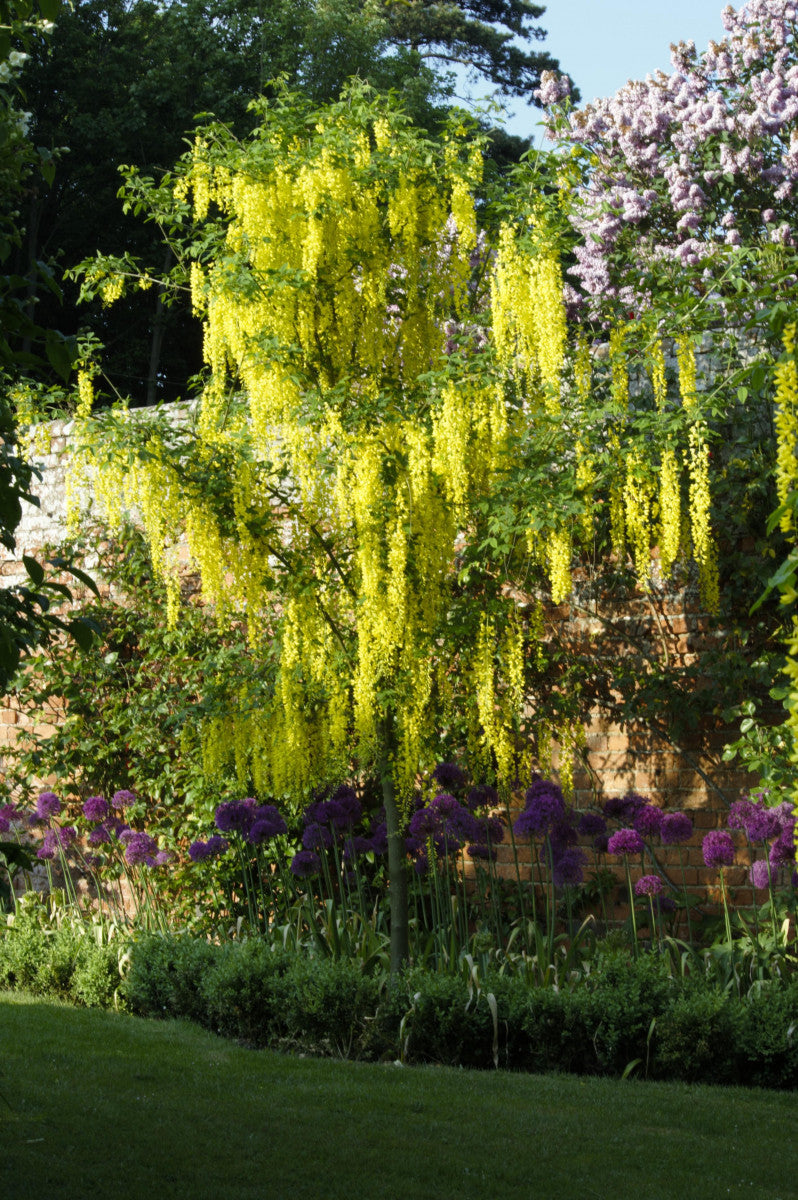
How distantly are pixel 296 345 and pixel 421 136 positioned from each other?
90 cm

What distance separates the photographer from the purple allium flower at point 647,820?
4.58m

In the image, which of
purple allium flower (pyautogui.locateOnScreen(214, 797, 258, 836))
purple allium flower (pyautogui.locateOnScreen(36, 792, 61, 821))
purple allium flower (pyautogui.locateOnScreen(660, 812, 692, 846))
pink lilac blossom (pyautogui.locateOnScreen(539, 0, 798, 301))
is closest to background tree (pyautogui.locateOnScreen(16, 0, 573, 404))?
pink lilac blossom (pyautogui.locateOnScreen(539, 0, 798, 301))

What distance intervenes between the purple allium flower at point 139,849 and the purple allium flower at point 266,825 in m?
0.55

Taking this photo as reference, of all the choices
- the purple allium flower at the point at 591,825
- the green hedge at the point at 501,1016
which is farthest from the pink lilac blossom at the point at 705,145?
the green hedge at the point at 501,1016

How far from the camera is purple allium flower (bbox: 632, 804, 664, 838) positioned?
4.58 m

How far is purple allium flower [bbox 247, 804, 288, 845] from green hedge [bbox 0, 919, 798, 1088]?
45 cm

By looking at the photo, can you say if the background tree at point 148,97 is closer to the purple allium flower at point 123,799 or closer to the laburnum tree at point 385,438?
the purple allium flower at point 123,799

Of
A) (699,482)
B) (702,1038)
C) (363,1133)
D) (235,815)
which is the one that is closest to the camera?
(363,1133)

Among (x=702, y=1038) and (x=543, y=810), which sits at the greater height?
(x=543, y=810)

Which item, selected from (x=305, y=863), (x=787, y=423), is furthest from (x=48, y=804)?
(x=787, y=423)

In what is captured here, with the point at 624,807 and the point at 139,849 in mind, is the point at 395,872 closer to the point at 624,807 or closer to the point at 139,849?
the point at 624,807

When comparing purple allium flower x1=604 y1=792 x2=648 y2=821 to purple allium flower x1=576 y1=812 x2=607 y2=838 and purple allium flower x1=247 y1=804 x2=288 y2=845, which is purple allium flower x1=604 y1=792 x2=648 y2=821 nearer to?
purple allium flower x1=576 y1=812 x2=607 y2=838

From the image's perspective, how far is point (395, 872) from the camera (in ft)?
15.2

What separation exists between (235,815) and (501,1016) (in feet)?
5.29
